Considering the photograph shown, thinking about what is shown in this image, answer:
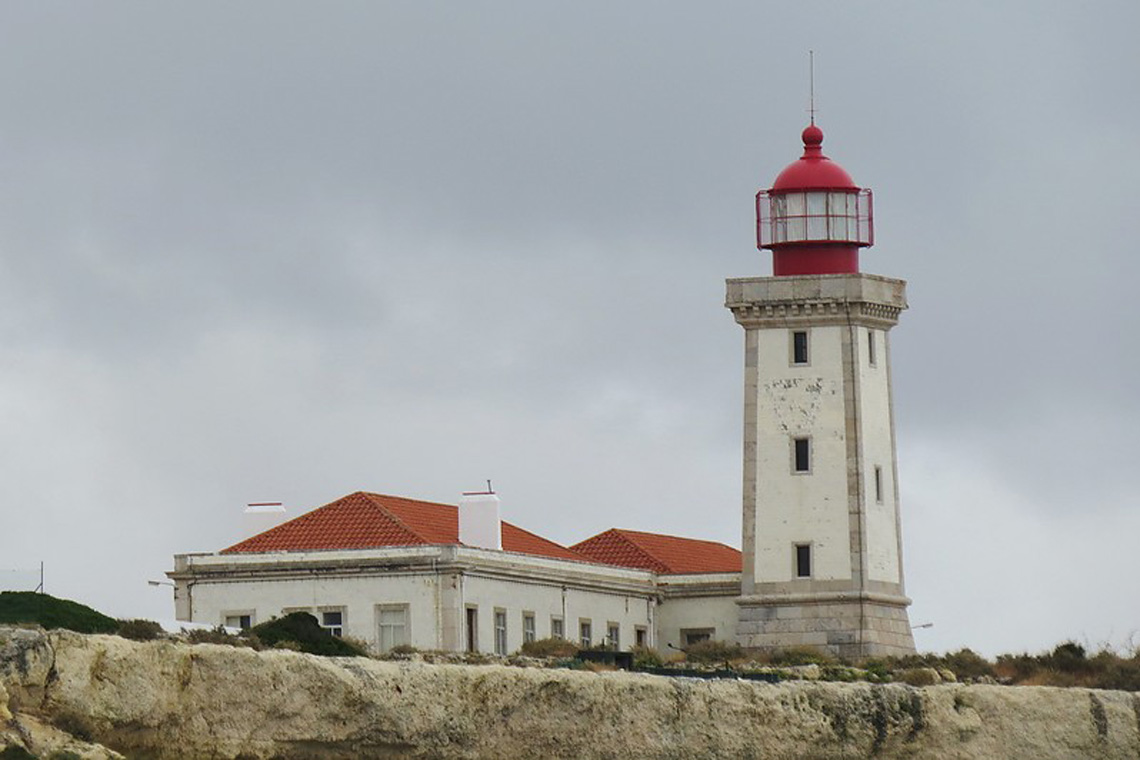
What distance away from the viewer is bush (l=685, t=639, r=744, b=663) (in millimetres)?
49812

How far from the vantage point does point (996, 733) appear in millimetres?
37719

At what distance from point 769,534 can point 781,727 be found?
17144 millimetres

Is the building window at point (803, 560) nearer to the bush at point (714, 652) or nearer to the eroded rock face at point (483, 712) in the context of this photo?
the bush at point (714, 652)

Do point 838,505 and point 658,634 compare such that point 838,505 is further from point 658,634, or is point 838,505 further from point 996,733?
point 996,733

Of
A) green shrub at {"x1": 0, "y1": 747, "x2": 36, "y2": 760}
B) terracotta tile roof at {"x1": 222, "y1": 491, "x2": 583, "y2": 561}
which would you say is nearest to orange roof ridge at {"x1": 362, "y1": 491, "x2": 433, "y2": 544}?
terracotta tile roof at {"x1": 222, "y1": 491, "x2": 583, "y2": 561}

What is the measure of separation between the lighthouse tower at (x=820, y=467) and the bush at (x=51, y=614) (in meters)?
18.2

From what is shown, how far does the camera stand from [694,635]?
55.1 m

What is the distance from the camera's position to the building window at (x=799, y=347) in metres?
52.8

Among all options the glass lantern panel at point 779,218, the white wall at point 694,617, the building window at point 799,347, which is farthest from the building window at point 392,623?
the glass lantern panel at point 779,218

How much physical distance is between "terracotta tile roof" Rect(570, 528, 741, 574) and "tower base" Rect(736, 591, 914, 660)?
3922 millimetres

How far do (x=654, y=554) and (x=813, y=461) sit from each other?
626 centimetres

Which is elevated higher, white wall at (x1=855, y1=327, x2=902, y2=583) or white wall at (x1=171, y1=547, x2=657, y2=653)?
white wall at (x1=855, y1=327, x2=902, y2=583)

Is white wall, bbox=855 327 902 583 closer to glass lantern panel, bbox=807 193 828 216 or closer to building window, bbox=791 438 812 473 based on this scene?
building window, bbox=791 438 812 473

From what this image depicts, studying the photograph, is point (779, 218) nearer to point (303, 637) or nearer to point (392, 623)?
point (392, 623)
